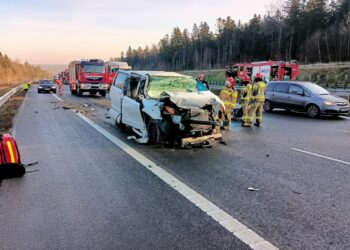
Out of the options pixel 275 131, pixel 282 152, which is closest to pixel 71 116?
pixel 275 131

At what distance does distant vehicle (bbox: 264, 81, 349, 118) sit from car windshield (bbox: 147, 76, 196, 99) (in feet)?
23.8

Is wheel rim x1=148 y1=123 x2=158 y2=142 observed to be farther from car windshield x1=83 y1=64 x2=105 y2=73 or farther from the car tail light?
car windshield x1=83 y1=64 x2=105 y2=73

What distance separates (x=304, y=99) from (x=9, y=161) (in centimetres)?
1260

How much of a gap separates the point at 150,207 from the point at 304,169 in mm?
3253

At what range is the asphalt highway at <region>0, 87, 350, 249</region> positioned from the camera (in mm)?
3391

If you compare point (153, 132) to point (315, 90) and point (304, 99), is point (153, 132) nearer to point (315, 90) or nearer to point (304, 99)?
point (304, 99)

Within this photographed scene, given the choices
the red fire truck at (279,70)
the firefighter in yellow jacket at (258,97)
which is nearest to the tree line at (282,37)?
the red fire truck at (279,70)

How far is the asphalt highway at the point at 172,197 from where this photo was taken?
3391 mm

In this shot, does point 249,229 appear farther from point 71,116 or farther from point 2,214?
point 71,116

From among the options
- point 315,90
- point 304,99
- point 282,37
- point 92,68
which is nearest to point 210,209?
point 304,99

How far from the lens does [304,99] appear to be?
1470 cm

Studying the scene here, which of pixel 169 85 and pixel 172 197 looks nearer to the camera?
pixel 172 197

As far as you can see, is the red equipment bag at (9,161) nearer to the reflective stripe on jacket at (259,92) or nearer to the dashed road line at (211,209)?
the dashed road line at (211,209)

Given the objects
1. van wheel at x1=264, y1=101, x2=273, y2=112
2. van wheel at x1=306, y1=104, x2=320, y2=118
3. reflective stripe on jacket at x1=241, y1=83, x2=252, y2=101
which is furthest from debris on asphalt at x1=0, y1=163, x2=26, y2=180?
van wheel at x1=264, y1=101, x2=273, y2=112
